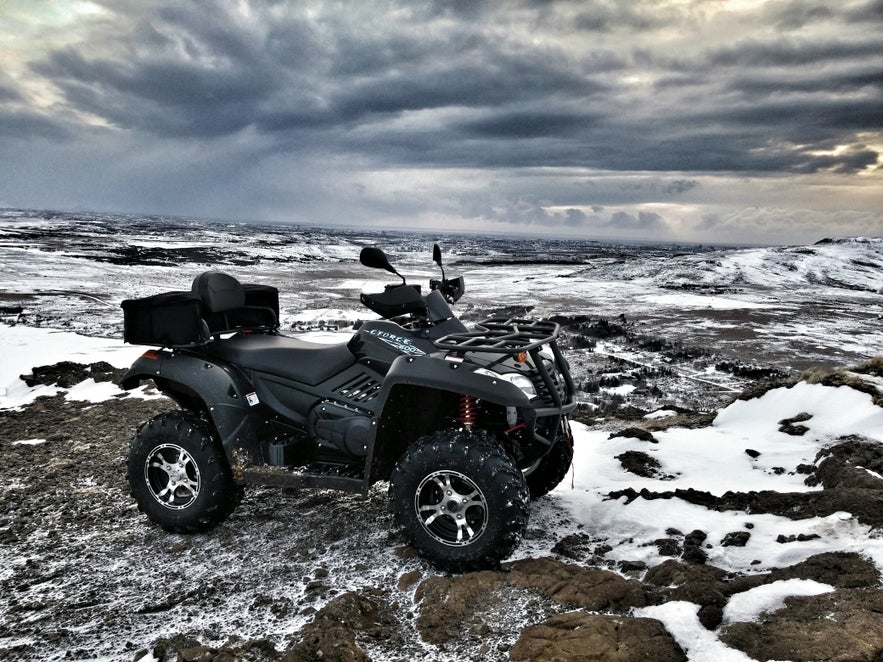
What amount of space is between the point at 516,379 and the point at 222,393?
2.12m

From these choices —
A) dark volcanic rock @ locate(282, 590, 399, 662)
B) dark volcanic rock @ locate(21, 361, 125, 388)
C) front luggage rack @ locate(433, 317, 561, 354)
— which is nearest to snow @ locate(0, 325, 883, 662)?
dark volcanic rock @ locate(21, 361, 125, 388)

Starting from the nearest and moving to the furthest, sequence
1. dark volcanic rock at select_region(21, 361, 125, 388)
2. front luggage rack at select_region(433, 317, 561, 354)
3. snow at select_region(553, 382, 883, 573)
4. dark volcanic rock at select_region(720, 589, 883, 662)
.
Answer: dark volcanic rock at select_region(720, 589, 883, 662) < front luggage rack at select_region(433, 317, 561, 354) < snow at select_region(553, 382, 883, 573) < dark volcanic rock at select_region(21, 361, 125, 388)

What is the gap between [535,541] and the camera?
13.5 feet

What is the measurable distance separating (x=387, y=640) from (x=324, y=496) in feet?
7.21

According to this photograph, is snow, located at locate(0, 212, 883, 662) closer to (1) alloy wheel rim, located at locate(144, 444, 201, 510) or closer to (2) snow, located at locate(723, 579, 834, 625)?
(2) snow, located at locate(723, 579, 834, 625)

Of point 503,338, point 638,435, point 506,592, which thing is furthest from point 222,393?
point 638,435

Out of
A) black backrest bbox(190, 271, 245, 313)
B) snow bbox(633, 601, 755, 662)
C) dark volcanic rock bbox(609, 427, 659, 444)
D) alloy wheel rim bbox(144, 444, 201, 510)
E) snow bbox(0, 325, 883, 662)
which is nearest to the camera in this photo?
snow bbox(633, 601, 755, 662)

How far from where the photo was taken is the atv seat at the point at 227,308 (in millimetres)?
4547

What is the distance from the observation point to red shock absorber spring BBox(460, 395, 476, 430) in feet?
12.6

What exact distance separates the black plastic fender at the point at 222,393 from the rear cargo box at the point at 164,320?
178 millimetres

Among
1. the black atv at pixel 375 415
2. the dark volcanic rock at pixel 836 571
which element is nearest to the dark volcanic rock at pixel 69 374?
the black atv at pixel 375 415

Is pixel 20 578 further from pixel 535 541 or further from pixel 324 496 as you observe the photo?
pixel 535 541

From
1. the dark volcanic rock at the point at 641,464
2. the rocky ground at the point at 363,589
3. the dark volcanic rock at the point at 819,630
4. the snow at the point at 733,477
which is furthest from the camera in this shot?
the dark volcanic rock at the point at 641,464

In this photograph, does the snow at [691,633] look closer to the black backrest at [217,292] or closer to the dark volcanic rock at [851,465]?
the dark volcanic rock at [851,465]
